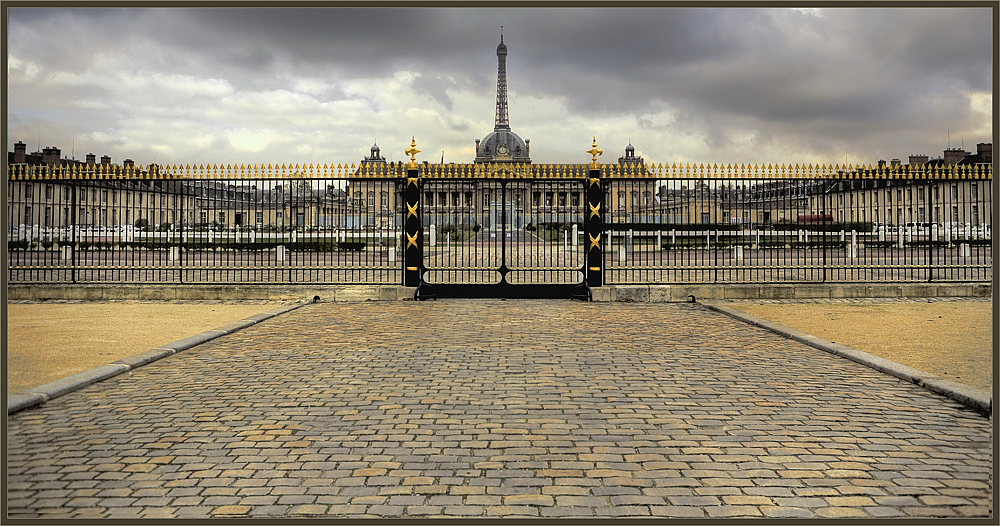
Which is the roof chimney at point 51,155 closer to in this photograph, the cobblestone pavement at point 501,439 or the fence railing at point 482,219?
the fence railing at point 482,219

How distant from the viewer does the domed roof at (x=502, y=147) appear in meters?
122

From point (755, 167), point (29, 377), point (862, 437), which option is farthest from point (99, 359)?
point (755, 167)

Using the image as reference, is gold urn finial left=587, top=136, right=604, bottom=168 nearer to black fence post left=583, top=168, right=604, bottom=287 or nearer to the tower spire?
black fence post left=583, top=168, right=604, bottom=287

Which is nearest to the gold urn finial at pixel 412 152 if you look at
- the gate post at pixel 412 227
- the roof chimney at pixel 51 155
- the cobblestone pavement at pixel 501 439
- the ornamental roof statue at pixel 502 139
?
the gate post at pixel 412 227

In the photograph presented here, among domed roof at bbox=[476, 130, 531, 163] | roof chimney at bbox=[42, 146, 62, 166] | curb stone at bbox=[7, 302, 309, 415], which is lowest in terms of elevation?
curb stone at bbox=[7, 302, 309, 415]

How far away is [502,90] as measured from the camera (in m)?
130

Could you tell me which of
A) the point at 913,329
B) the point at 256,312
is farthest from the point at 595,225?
the point at 256,312

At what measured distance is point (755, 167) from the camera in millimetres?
15016

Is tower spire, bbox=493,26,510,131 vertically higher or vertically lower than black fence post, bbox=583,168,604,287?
higher

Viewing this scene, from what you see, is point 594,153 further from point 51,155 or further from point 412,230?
point 51,155

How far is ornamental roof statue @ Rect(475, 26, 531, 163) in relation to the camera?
401 feet

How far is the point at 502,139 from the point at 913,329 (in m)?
116

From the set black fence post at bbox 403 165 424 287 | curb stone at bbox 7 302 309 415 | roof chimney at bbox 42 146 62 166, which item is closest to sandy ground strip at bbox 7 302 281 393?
curb stone at bbox 7 302 309 415

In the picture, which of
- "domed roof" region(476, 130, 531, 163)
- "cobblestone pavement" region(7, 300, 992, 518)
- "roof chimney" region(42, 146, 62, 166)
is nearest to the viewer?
"cobblestone pavement" region(7, 300, 992, 518)
